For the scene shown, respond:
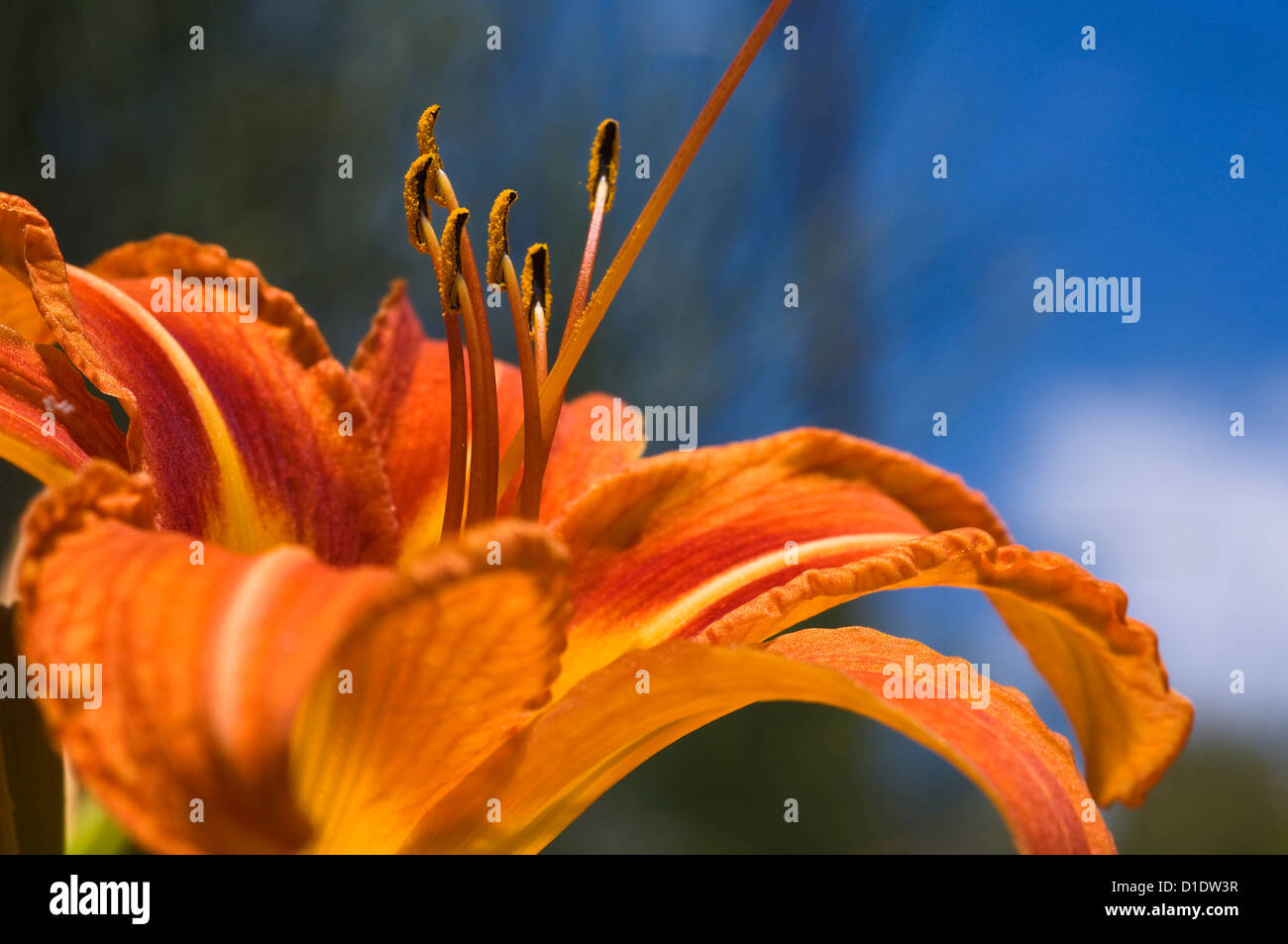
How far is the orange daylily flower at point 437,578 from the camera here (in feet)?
0.84

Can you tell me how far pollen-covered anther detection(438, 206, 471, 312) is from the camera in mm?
483

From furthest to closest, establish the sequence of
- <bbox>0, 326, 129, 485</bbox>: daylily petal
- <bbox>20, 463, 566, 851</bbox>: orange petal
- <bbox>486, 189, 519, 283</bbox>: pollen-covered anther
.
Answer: <bbox>486, 189, 519, 283</bbox>: pollen-covered anther < <bbox>0, 326, 129, 485</bbox>: daylily petal < <bbox>20, 463, 566, 851</bbox>: orange petal

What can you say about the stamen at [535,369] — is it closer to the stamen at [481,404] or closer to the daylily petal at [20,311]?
the stamen at [481,404]

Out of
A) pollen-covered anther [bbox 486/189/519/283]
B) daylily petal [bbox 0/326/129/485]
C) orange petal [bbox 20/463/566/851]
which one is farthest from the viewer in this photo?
pollen-covered anther [bbox 486/189/519/283]

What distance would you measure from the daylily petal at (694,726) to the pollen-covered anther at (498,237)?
23cm

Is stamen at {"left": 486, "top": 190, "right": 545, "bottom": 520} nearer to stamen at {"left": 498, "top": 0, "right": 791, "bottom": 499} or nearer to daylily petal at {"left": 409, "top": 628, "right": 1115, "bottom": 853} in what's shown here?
stamen at {"left": 498, "top": 0, "right": 791, "bottom": 499}

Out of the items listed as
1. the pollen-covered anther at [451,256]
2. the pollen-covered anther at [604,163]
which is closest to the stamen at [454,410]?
the pollen-covered anther at [451,256]

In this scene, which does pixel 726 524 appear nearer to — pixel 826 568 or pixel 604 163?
pixel 826 568

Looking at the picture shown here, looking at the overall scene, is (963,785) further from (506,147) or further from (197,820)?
(197,820)

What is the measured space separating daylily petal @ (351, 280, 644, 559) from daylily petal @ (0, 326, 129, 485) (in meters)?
0.16

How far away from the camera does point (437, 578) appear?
265mm

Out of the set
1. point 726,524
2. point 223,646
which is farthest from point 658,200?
point 223,646

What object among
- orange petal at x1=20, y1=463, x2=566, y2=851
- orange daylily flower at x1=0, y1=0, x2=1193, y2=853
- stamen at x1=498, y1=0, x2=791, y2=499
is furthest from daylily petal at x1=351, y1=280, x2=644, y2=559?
orange petal at x1=20, y1=463, x2=566, y2=851
